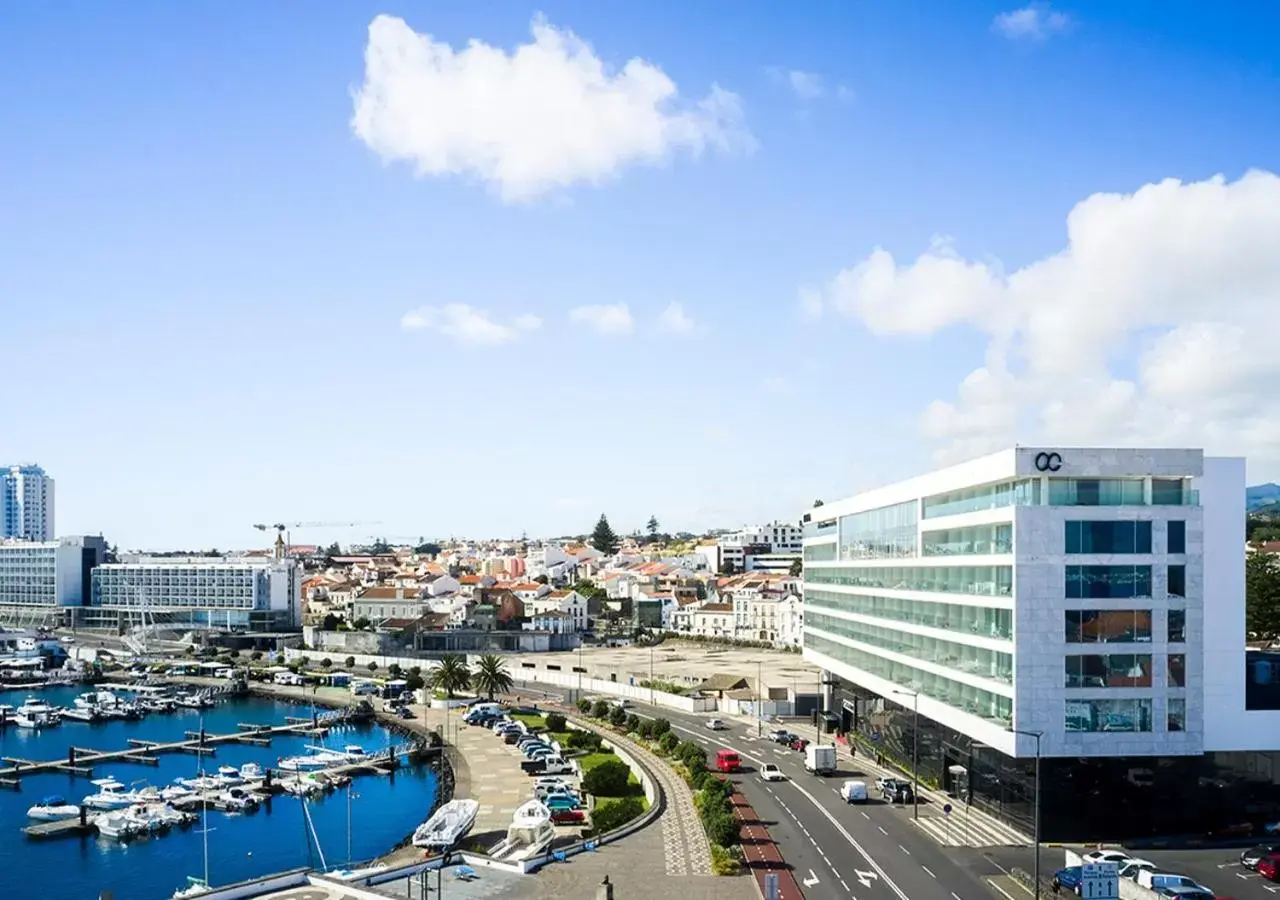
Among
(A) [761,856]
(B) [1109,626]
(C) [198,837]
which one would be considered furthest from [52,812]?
(B) [1109,626]

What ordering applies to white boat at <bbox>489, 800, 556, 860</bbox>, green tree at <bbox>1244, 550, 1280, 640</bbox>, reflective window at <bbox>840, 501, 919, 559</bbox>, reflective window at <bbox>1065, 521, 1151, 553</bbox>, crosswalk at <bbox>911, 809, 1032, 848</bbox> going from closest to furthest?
white boat at <bbox>489, 800, 556, 860</bbox>
crosswalk at <bbox>911, 809, 1032, 848</bbox>
reflective window at <bbox>1065, 521, 1151, 553</bbox>
reflective window at <bbox>840, 501, 919, 559</bbox>
green tree at <bbox>1244, 550, 1280, 640</bbox>

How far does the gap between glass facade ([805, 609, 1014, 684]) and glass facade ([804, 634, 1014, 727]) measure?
27.4 inches

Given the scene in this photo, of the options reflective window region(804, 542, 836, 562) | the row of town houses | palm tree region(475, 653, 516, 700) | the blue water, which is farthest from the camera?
the row of town houses

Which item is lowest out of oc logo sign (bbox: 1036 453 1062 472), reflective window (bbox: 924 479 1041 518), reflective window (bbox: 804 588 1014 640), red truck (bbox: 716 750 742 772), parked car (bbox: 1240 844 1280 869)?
red truck (bbox: 716 750 742 772)

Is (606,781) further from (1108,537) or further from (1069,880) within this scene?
(1108,537)

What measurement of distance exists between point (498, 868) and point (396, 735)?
4883cm

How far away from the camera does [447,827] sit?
162 feet

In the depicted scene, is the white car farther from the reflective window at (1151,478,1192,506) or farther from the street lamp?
the reflective window at (1151,478,1192,506)

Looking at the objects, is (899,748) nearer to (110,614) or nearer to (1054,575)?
(1054,575)

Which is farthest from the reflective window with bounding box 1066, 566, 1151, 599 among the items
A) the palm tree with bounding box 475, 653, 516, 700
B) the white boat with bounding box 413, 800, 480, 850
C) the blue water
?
the palm tree with bounding box 475, 653, 516, 700

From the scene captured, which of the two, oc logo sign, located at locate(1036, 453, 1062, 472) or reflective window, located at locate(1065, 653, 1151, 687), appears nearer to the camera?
oc logo sign, located at locate(1036, 453, 1062, 472)

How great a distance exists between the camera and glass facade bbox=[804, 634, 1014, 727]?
47.9m

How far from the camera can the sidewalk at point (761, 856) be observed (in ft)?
129

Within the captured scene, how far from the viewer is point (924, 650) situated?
57219mm
